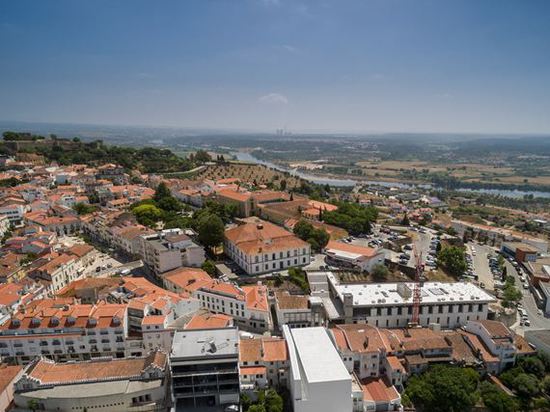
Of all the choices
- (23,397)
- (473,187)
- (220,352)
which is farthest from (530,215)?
(23,397)

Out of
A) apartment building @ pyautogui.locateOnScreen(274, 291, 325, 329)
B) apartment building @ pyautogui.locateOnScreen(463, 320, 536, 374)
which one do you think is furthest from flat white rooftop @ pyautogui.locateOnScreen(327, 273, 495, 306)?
apartment building @ pyautogui.locateOnScreen(274, 291, 325, 329)

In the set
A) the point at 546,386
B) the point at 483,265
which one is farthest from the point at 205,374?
the point at 483,265

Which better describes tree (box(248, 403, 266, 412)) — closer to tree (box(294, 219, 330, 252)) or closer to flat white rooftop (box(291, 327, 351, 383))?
flat white rooftop (box(291, 327, 351, 383))

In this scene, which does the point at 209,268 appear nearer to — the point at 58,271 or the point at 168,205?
the point at 58,271

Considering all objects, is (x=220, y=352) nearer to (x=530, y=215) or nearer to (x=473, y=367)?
(x=473, y=367)

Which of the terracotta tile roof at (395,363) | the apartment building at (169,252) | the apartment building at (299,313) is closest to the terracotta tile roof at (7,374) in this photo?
the apartment building at (169,252)
